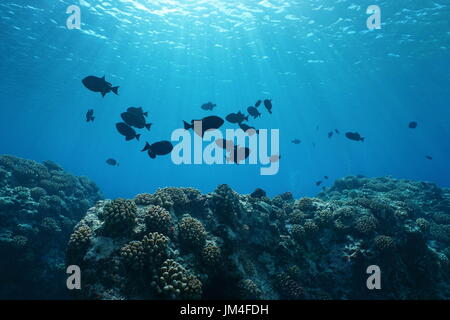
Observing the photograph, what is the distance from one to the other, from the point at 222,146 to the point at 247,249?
3.03 m

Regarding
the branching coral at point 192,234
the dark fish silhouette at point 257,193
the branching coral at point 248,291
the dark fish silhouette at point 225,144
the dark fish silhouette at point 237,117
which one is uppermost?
the dark fish silhouette at point 237,117

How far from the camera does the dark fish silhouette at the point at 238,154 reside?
7.09m

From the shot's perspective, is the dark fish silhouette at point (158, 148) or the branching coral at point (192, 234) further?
the dark fish silhouette at point (158, 148)

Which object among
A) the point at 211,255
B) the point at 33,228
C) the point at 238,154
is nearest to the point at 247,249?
the point at 211,255

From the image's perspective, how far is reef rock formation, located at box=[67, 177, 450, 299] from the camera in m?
5.45

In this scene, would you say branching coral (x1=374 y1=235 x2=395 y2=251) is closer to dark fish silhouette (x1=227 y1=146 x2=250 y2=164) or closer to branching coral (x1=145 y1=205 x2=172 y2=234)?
dark fish silhouette (x1=227 y1=146 x2=250 y2=164)

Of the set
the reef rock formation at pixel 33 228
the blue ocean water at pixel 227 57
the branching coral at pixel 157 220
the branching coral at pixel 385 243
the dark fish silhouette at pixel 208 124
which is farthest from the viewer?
the blue ocean water at pixel 227 57

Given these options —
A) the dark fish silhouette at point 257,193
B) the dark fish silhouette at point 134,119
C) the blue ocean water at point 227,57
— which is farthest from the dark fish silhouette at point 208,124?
the blue ocean water at point 227,57

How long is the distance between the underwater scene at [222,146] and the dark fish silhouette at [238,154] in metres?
0.06

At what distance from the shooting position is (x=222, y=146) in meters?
7.09

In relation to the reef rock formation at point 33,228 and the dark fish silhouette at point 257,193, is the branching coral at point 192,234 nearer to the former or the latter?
the dark fish silhouette at point 257,193

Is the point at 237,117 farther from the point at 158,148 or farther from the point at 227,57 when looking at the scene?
the point at 227,57

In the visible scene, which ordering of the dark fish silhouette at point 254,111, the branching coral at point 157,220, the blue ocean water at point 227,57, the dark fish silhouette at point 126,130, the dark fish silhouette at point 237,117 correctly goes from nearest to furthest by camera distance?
the branching coral at point 157,220 < the dark fish silhouette at point 126,130 < the dark fish silhouette at point 237,117 < the dark fish silhouette at point 254,111 < the blue ocean water at point 227,57

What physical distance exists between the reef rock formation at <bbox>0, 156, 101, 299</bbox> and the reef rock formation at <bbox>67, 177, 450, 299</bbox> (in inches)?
210
